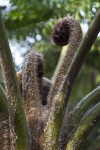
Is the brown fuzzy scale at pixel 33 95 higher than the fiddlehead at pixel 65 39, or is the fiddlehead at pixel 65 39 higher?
the fiddlehead at pixel 65 39

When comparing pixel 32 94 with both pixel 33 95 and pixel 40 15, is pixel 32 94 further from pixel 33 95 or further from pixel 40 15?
pixel 40 15

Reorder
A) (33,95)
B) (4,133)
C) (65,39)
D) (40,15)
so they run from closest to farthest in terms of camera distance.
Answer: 1. (4,133)
2. (33,95)
3. (65,39)
4. (40,15)

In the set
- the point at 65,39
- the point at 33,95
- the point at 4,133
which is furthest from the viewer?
the point at 65,39

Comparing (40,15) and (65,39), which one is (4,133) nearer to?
(65,39)

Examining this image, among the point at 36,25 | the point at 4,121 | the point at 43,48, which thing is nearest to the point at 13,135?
the point at 4,121

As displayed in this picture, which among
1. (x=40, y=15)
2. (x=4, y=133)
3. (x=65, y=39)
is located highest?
(x=65, y=39)

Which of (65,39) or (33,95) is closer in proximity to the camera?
(33,95)

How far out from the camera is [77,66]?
1.21 m

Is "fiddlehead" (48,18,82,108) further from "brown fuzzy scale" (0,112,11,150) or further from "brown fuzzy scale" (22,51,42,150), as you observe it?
"brown fuzzy scale" (0,112,11,150)

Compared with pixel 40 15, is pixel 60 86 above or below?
above

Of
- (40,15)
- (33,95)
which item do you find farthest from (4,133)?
(40,15)

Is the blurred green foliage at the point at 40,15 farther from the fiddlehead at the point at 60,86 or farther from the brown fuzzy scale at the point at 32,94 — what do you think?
the brown fuzzy scale at the point at 32,94

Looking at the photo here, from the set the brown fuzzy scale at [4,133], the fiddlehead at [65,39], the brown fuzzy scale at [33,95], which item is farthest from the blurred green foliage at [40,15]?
the brown fuzzy scale at [4,133]

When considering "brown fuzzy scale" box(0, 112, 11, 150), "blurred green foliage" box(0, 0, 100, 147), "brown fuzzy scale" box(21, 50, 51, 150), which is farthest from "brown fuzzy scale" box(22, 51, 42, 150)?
"blurred green foliage" box(0, 0, 100, 147)
